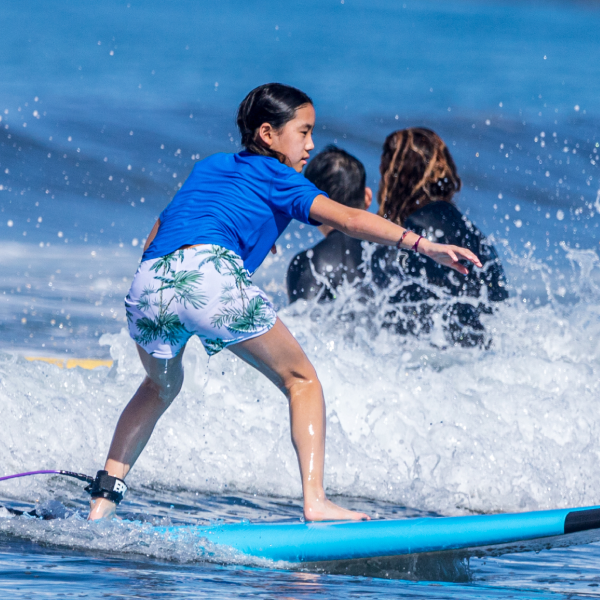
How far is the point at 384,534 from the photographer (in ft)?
8.20

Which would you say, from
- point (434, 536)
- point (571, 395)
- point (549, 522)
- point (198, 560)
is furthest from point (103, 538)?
point (571, 395)

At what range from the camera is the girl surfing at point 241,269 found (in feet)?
8.70

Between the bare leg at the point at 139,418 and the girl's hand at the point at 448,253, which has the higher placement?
the girl's hand at the point at 448,253

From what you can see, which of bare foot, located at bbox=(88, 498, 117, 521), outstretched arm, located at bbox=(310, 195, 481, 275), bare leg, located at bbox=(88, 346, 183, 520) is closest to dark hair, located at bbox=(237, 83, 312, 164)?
outstretched arm, located at bbox=(310, 195, 481, 275)

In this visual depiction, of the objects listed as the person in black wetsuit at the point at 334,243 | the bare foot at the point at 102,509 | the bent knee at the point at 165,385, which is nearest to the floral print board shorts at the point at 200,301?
the bent knee at the point at 165,385

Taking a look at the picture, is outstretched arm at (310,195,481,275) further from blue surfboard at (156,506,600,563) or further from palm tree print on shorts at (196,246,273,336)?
blue surfboard at (156,506,600,563)

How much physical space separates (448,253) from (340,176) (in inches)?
80.2

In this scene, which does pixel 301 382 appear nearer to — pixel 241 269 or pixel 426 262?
pixel 241 269

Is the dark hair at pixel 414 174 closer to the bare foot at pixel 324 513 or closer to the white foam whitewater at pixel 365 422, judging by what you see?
the white foam whitewater at pixel 365 422

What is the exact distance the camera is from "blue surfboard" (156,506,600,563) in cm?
238

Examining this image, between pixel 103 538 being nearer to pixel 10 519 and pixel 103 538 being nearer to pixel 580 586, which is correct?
pixel 10 519

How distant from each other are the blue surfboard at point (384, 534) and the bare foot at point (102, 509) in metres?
0.28

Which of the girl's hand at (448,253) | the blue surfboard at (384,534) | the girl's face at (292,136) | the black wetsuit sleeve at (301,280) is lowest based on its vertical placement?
the blue surfboard at (384,534)

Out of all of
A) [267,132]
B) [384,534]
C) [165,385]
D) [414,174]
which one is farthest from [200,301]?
[414,174]
